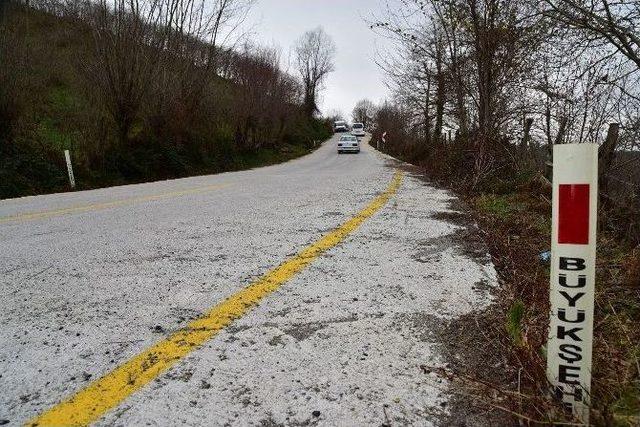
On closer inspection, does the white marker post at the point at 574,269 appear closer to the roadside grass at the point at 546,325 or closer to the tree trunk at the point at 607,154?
the roadside grass at the point at 546,325

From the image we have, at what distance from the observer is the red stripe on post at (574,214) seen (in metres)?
1.46

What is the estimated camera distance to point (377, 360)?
6.70 feet

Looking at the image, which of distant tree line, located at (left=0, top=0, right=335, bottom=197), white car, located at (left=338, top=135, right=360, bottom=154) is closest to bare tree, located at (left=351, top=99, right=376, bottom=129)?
white car, located at (left=338, top=135, right=360, bottom=154)

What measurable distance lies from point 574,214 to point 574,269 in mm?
183

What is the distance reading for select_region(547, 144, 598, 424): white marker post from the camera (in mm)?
1463

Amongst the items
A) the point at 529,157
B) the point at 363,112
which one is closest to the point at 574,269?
the point at 529,157

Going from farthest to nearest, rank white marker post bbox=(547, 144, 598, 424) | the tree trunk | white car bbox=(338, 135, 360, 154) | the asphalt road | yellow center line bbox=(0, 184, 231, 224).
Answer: white car bbox=(338, 135, 360, 154) < the tree trunk < yellow center line bbox=(0, 184, 231, 224) < the asphalt road < white marker post bbox=(547, 144, 598, 424)

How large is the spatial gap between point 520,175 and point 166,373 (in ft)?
28.8

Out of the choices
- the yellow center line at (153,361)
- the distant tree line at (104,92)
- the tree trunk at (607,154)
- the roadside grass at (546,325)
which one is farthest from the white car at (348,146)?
the yellow center line at (153,361)

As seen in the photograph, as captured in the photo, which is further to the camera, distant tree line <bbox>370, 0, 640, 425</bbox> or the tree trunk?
the tree trunk

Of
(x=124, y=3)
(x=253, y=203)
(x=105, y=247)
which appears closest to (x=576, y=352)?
(x=105, y=247)

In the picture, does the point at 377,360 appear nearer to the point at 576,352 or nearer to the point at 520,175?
the point at 576,352

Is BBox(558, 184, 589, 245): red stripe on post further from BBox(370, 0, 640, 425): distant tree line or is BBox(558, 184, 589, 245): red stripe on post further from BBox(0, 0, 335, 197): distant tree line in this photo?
BBox(0, 0, 335, 197): distant tree line

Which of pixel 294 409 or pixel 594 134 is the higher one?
pixel 594 134
